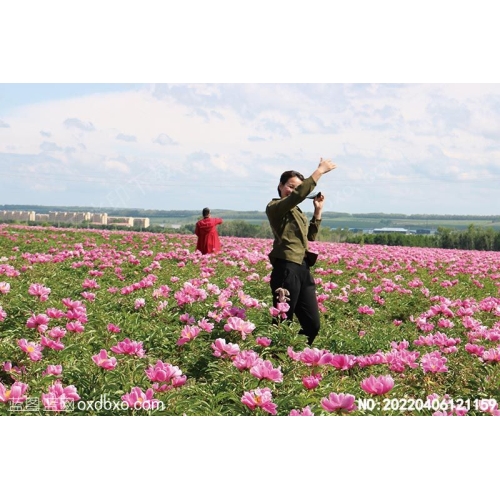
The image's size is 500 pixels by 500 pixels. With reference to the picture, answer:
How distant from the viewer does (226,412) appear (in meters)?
3.80

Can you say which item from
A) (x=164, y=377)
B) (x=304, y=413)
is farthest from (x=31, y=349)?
(x=304, y=413)

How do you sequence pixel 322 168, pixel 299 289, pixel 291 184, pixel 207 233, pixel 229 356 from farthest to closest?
pixel 207 233
pixel 299 289
pixel 291 184
pixel 322 168
pixel 229 356

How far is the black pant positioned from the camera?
5.25 meters

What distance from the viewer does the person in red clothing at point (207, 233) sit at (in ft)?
41.0

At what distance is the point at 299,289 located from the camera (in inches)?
209

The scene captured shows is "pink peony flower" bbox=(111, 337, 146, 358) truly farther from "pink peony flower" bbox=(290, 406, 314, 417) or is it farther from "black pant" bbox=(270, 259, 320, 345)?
"black pant" bbox=(270, 259, 320, 345)

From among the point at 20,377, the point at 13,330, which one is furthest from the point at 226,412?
the point at 13,330

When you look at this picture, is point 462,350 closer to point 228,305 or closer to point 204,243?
point 228,305

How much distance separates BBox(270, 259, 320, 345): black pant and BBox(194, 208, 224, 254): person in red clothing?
23.1 feet

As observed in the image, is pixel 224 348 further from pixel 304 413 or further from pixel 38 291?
pixel 38 291

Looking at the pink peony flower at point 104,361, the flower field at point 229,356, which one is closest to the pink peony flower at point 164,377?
the flower field at point 229,356

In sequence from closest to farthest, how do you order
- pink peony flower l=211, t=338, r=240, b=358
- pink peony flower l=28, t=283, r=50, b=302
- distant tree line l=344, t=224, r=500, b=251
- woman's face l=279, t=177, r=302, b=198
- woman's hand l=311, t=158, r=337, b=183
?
pink peony flower l=211, t=338, r=240, b=358
woman's hand l=311, t=158, r=337, b=183
woman's face l=279, t=177, r=302, b=198
pink peony flower l=28, t=283, r=50, b=302
distant tree line l=344, t=224, r=500, b=251

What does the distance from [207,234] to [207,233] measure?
0.02 meters

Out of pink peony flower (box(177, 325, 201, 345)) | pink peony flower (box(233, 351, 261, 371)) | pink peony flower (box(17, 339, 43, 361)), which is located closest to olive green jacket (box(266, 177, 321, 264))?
pink peony flower (box(177, 325, 201, 345))
